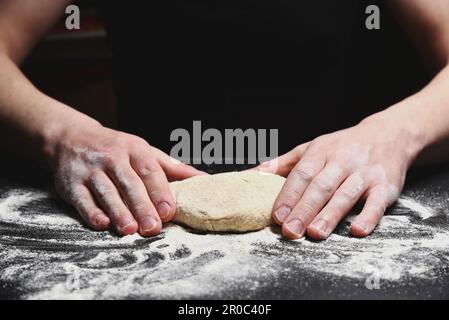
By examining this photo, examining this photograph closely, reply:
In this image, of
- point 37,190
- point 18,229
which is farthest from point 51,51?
point 18,229

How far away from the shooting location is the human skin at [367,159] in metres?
0.99

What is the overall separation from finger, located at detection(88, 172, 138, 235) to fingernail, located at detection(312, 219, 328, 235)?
316 mm

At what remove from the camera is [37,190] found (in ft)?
4.01

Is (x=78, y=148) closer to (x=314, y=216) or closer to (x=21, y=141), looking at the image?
(x=21, y=141)

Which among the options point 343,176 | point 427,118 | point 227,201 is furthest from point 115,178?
point 427,118

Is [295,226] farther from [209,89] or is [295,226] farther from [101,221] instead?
[209,89]

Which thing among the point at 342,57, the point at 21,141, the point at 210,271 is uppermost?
the point at 342,57

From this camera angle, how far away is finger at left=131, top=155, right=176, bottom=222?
39.6 inches

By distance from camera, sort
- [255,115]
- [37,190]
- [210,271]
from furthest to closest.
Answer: [255,115] → [37,190] → [210,271]

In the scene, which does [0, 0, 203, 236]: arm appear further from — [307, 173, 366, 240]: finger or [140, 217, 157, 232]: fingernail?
[307, 173, 366, 240]: finger

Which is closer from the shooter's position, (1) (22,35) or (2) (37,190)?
(2) (37,190)

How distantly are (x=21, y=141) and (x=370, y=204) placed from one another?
801 millimetres

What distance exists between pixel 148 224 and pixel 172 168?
0.19 metres

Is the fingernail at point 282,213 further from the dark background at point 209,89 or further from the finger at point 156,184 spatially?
the dark background at point 209,89
